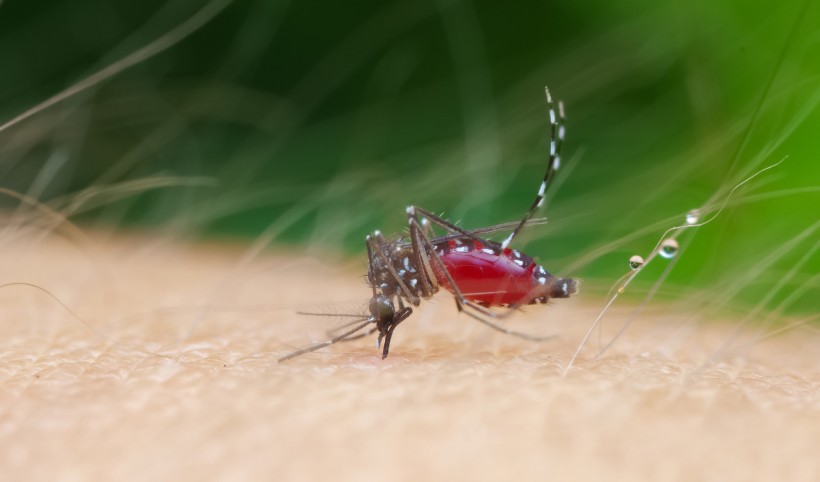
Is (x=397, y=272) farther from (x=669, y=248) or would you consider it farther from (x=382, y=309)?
(x=669, y=248)

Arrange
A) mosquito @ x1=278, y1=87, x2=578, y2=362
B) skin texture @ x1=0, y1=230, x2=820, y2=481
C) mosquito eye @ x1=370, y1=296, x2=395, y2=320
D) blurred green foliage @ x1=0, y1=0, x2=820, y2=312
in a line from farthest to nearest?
blurred green foliage @ x1=0, y1=0, x2=820, y2=312, mosquito eye @ x1=370, y1=296, x2=395, y2=320, mosquito @ x1=278, y1=87, x2=578, y2=362, skin texture @ x1=0, y1=230, x2=820, y2=481

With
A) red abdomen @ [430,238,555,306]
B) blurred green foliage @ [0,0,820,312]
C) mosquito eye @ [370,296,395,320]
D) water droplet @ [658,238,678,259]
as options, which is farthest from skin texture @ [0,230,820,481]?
blurred green foliage @ [0,0,820,312]

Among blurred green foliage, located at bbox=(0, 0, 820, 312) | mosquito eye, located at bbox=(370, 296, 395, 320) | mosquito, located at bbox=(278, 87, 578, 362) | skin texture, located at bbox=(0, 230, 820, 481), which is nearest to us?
skin texture, located at bbox=(0, 230, 820, 481)

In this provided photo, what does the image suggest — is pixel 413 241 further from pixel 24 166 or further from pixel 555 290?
pixel 24 166

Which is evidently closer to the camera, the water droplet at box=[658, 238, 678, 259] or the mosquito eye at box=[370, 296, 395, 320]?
the water droplet at box=[658, 238, 678, 259]

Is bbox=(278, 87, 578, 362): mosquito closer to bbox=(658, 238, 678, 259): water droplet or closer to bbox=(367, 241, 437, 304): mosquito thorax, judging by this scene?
bbox=(367, 241, 437, 304): mosquito thorax

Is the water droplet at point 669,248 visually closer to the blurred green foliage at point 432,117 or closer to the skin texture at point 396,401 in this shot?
the skin texture at point 396,401

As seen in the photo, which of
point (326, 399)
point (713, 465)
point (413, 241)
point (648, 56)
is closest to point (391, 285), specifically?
point (413, 241)

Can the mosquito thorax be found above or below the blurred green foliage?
below
